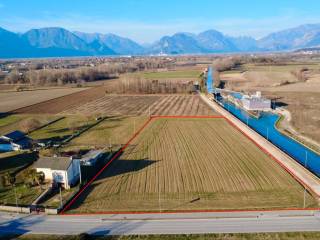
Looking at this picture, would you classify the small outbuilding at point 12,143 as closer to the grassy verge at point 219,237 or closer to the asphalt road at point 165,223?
the asphalt road at point 165,223

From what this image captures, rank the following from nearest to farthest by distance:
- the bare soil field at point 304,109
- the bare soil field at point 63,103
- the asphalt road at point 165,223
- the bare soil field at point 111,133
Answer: the asphalt road at point 165,223, the bare soil field at point 111,133, the bare soil field at point 304,109, the bare soil field at point 63,103

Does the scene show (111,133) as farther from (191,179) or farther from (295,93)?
(295,93)

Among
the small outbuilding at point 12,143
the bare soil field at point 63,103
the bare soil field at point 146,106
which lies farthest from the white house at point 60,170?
the bare soil field at point 63,103

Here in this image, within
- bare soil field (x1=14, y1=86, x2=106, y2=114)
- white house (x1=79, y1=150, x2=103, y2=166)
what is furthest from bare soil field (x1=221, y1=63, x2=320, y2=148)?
bare soil field (x1=14, y1=86, x2=106, y2=114)

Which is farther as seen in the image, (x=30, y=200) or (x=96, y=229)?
(x=30, y=200)

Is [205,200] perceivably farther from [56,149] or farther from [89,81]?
[89,81]

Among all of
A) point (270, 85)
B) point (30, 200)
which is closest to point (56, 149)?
point (30, 200)
